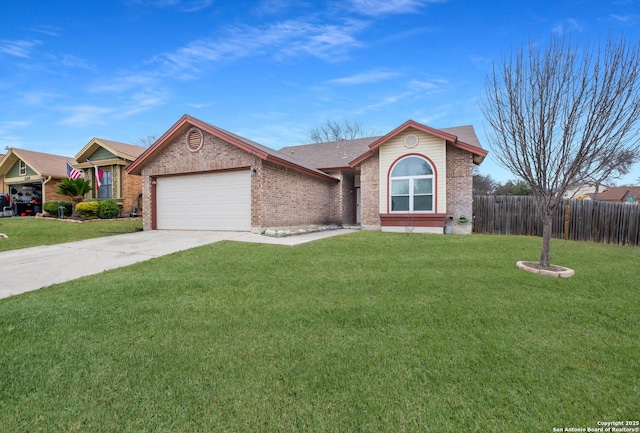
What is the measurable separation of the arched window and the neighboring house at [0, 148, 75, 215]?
23.7 m

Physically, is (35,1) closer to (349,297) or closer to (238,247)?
(238,247)

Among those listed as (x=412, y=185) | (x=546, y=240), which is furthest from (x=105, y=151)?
(x=546, y=240)

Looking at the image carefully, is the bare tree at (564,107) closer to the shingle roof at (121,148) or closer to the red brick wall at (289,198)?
the red brick wall at (289,198)

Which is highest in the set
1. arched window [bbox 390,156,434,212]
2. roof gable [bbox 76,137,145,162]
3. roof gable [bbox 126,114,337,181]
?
roof gable [bbox 76,137,145,162]

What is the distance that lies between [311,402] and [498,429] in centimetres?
123

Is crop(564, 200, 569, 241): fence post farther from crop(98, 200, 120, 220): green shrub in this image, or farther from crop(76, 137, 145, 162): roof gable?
crop(76, 137, 145, 162): roof gable

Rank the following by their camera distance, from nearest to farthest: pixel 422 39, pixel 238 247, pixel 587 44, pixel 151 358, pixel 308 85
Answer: pixel 151 358 → pixel 587 44 → pixel 238 247 → pixel 422 39 → pixel 308 85

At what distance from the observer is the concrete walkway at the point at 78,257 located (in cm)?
529

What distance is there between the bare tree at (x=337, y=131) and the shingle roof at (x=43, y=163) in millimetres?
22892

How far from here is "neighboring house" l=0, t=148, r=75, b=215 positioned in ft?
68.7

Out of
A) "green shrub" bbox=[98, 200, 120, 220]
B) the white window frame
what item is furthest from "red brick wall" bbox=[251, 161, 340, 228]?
"green shrub" bbox=[98, 200, 120, 220]

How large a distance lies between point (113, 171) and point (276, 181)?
13.9 metres

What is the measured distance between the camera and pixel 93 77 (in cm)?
1376

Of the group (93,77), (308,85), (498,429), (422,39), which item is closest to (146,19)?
(93,77)
